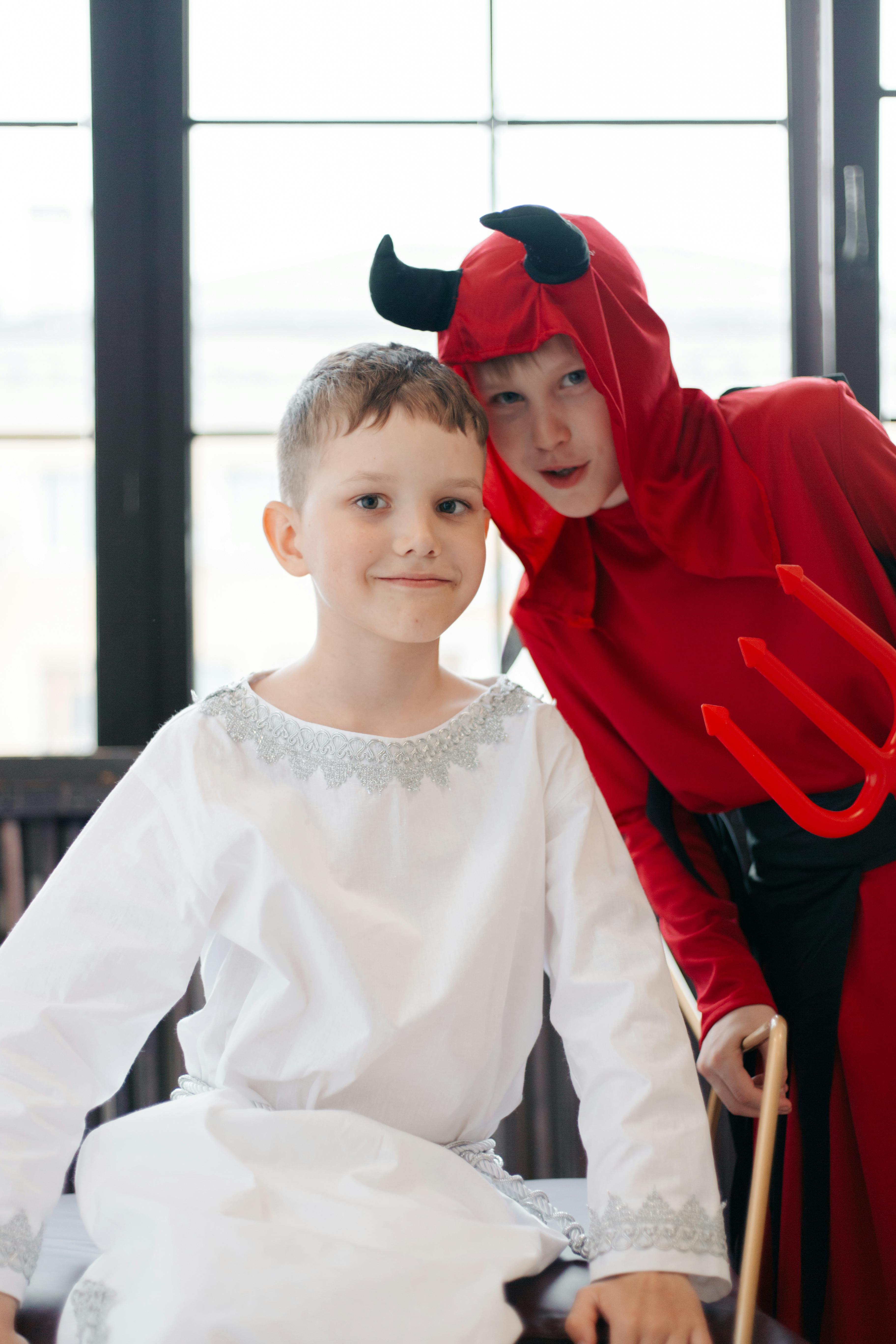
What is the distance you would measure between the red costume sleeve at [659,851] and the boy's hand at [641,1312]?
327mm

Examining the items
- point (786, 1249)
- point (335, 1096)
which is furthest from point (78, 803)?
point (786, 1249)

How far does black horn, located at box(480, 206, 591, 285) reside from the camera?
3.18ft

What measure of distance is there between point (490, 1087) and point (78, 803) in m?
0.89

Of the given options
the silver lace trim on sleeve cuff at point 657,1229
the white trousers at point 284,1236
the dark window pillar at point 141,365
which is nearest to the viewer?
the white trousers at point 284,1236

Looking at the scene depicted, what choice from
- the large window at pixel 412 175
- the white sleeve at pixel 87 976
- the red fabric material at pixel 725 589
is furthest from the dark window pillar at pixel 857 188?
the white sleeve at pixel 87 976

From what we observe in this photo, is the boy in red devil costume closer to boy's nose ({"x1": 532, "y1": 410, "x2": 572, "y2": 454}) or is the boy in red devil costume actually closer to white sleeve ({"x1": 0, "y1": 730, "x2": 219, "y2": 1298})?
boy's nose ({"x1": 532, "y1": 410, "x2": 572, "y2": 454})

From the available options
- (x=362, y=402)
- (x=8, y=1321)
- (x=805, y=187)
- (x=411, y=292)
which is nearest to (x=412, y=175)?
(x=805, y=187)

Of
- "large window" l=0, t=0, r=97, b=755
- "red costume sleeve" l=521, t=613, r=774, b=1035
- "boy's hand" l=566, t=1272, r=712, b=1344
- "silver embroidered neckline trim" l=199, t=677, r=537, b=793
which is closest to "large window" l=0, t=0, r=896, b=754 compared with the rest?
"large window" l=0, t=0, r=97, b=755

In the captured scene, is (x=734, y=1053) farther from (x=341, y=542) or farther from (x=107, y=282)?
(x=107, y=282)

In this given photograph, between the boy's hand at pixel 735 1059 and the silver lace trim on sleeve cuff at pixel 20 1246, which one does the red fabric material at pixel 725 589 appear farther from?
the silver lace trim on sleeve cuff at pixel 20 1246

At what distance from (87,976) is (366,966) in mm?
250

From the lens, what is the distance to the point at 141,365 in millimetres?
1744

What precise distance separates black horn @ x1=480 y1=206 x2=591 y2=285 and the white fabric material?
45 centimetres

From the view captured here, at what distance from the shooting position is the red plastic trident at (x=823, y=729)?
0.81 m
